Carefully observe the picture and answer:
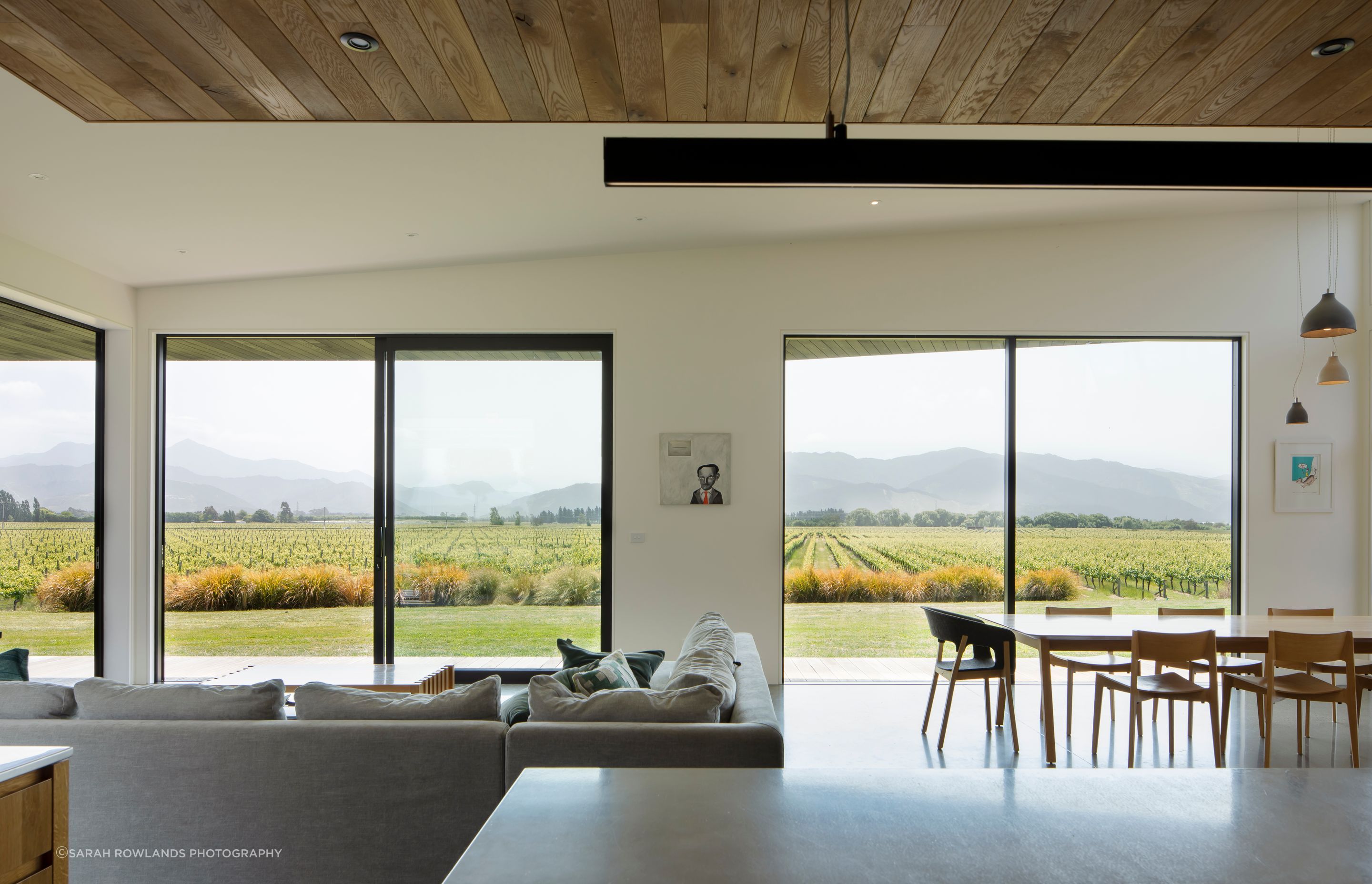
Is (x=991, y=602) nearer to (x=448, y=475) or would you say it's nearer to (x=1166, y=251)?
(x=1166, y=251)

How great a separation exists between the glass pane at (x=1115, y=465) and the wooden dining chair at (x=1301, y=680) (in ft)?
5.46

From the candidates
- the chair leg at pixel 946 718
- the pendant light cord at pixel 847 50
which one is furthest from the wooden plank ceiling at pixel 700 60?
the chair leg at pixel 946 718

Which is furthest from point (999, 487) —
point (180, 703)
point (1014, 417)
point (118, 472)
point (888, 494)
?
point (118, 472)

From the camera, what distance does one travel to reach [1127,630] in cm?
413

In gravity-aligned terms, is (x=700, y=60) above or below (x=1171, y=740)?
above

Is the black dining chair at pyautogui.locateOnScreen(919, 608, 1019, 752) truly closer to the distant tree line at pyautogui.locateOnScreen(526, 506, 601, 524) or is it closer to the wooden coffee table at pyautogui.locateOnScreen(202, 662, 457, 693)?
the distant tree line at pyautogui.locateOnScreen(526, 506, 601, 524)

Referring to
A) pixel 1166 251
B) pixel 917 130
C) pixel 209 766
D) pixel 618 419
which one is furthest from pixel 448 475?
pixel 1166 251

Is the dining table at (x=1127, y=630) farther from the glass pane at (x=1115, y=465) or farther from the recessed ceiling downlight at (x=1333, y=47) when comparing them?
the recessed ceiling downlight at (x=1333, y=47)

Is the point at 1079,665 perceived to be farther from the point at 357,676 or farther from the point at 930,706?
the point at 357,676

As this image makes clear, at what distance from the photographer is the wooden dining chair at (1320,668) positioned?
438 centimetres

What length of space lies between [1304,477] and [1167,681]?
281 centimetres

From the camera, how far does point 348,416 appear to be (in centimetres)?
591

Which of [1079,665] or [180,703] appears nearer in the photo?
[180,703]

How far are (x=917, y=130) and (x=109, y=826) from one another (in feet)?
12.7
